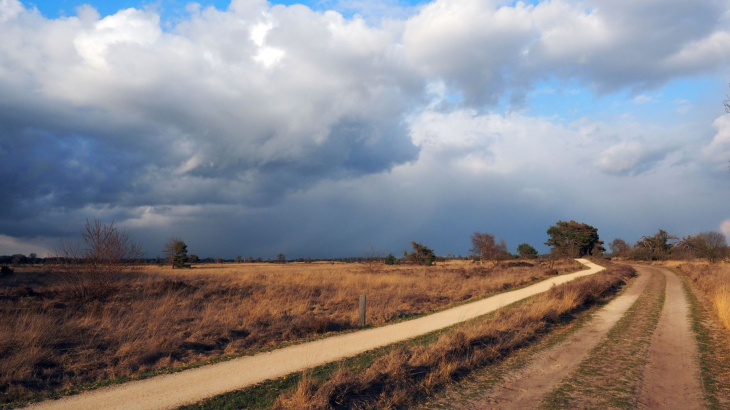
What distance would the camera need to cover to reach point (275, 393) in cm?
666

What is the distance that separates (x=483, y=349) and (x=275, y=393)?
16.0 ft

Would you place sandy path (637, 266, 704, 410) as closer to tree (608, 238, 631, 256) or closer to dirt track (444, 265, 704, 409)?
dirt track (444, 265, 704, 409)

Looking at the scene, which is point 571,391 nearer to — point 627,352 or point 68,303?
point 627,352

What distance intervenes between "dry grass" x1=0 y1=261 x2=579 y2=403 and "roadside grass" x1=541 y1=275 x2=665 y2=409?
6.82 meters

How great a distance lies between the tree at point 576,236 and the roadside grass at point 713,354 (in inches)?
3113

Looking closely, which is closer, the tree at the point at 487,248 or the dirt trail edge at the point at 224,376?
the dirt trail edge at the point at 224,376

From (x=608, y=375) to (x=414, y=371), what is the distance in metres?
3.71

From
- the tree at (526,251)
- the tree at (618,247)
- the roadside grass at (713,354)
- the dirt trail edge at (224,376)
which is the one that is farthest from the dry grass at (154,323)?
the tree at (618,247)

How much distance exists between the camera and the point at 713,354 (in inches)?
376

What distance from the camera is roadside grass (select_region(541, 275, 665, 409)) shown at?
6.44 metres

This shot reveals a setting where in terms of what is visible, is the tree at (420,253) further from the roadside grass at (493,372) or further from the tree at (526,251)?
the roadside grass at (493,372)

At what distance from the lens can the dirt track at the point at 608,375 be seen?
6.45 m

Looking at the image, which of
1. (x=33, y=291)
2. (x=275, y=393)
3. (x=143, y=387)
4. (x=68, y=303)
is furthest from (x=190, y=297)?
(x=275, y=393)

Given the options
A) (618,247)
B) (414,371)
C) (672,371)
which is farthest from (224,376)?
(618,247)
